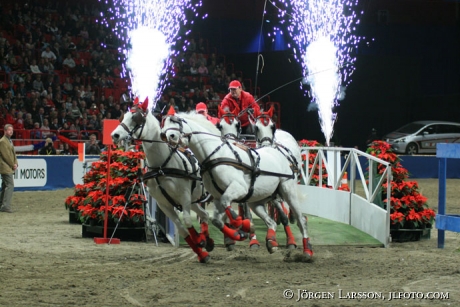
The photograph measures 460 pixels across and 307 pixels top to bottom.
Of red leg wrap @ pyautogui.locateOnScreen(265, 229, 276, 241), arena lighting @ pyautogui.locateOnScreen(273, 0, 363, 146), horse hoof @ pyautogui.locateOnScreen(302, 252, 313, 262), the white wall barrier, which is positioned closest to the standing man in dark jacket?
the white wall barrier

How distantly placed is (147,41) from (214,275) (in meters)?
16.4

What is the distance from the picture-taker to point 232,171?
9180mm

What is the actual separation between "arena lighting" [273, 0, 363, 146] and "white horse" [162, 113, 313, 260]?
11230 mm

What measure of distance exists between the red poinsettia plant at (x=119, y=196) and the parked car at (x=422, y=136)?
65.0ft

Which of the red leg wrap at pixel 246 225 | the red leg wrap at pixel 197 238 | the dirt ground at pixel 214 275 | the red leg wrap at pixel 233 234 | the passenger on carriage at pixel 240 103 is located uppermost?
the passenger on carriage at pixel 240 103

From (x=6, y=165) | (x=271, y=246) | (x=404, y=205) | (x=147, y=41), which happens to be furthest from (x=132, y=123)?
(x=147, y=41)

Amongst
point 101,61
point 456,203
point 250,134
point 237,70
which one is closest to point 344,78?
point 237,70

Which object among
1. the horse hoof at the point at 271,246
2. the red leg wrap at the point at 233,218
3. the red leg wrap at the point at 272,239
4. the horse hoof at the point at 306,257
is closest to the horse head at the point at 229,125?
the red leg wrap at the point at 272,239

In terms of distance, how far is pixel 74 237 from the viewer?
479 inches

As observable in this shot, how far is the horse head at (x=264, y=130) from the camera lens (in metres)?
10.7

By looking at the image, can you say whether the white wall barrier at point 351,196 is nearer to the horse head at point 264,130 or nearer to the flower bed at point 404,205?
the flower bed at point 404,205

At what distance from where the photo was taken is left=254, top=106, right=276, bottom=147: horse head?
35.0 ft

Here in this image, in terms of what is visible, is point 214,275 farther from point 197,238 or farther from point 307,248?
point 307,248

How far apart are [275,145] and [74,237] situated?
390 centimetres
